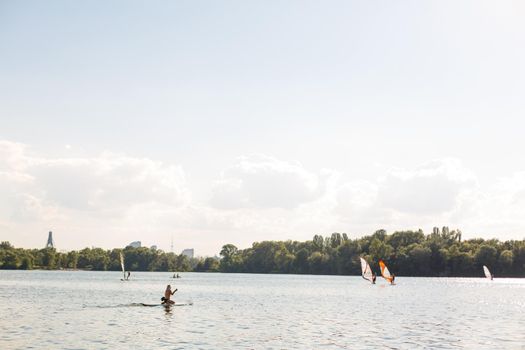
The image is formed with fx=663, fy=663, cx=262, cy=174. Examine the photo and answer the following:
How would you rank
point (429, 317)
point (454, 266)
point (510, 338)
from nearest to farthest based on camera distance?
point (510, 338) < point (429, 317) < point (454, 266)

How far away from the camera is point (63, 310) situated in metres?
59.2

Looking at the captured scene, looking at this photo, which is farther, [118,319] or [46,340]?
[118,319]

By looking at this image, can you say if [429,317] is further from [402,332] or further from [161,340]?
[161,340]

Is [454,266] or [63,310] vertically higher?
[454,266]

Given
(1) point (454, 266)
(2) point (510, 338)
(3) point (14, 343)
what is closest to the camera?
(3) point (14, 343)

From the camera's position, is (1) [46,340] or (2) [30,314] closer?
(1) [46,340]

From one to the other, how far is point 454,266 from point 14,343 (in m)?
177

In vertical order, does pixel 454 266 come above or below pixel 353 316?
above

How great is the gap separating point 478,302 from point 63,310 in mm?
48059

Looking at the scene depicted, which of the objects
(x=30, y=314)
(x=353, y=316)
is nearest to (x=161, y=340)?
(x=30, y=314)

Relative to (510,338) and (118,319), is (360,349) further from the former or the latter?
(118,319)

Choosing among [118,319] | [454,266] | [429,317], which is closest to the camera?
[118,319]

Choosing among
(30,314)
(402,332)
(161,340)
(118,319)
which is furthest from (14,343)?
(402,332)

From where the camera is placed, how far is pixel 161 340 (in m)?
38.3
